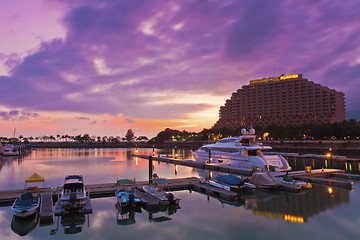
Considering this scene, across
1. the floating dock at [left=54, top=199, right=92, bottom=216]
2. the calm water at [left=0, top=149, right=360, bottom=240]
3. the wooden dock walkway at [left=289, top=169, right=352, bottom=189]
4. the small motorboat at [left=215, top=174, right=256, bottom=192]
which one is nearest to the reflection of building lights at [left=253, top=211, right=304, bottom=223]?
the calm water at [left=0, top=149, right=360, bottom=240]

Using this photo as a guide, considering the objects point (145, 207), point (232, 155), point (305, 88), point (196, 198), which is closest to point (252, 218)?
point (196, 198)

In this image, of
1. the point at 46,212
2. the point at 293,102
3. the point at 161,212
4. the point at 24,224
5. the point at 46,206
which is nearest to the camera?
the point at 24,224

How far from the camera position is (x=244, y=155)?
152ft

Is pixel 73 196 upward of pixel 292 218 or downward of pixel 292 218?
upward

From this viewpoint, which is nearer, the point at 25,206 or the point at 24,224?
the point at 24,224

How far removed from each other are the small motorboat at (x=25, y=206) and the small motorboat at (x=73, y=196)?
2.13 meters

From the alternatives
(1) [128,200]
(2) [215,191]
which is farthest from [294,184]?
(1) [128,200]

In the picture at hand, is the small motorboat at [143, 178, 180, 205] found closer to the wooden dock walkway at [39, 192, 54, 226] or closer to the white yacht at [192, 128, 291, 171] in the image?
A: the wooden dock walkway at [39, 192, 54, 226]

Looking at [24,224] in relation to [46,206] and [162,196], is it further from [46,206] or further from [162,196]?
[162,196]

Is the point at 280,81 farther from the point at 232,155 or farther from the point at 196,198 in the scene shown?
the point at 196,198

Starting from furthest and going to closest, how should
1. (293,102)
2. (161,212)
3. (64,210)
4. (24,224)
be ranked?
→ 1. (293,102)
2. (161,212)
3. (64,210)
4. (24,224)

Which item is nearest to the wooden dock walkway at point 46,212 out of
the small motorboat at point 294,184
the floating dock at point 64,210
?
the floating dock at point 64,210

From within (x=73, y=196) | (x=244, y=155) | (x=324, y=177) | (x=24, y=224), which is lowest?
(x=24, y=224)

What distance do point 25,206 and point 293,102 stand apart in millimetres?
179495
